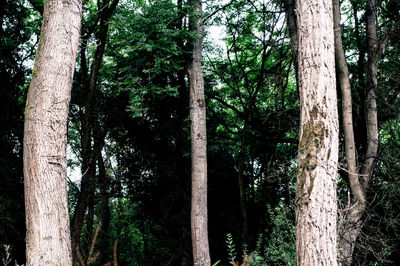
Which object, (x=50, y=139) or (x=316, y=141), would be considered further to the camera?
(x=50, y=139)

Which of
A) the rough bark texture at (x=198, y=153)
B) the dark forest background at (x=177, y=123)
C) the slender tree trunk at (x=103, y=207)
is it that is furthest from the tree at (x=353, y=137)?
the slender tree trunk at (x=103, y=207)

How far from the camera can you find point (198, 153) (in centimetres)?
709

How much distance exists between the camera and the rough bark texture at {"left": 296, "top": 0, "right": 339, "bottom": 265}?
318cm

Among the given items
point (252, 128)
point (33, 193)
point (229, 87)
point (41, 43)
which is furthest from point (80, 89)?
point (33, 193)

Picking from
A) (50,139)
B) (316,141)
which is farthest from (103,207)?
(316,141)

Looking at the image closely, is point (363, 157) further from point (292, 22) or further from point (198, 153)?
point (198, 153)

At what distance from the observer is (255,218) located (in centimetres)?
1111

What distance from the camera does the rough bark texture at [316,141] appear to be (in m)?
3.18

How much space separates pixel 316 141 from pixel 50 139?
2.92 meters

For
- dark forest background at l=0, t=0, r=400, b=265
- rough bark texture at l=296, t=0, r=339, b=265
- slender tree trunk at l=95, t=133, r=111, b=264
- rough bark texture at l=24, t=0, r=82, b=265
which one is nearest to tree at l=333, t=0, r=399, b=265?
dark forest background at l=0, t=0, r=400, b=265

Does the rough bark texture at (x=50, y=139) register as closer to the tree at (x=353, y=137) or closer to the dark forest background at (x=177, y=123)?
the dark forest background at (x=177, y=123)

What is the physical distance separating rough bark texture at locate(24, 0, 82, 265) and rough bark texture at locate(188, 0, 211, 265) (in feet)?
12.0

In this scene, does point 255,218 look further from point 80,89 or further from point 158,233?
point 80,89

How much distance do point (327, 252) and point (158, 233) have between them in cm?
800
